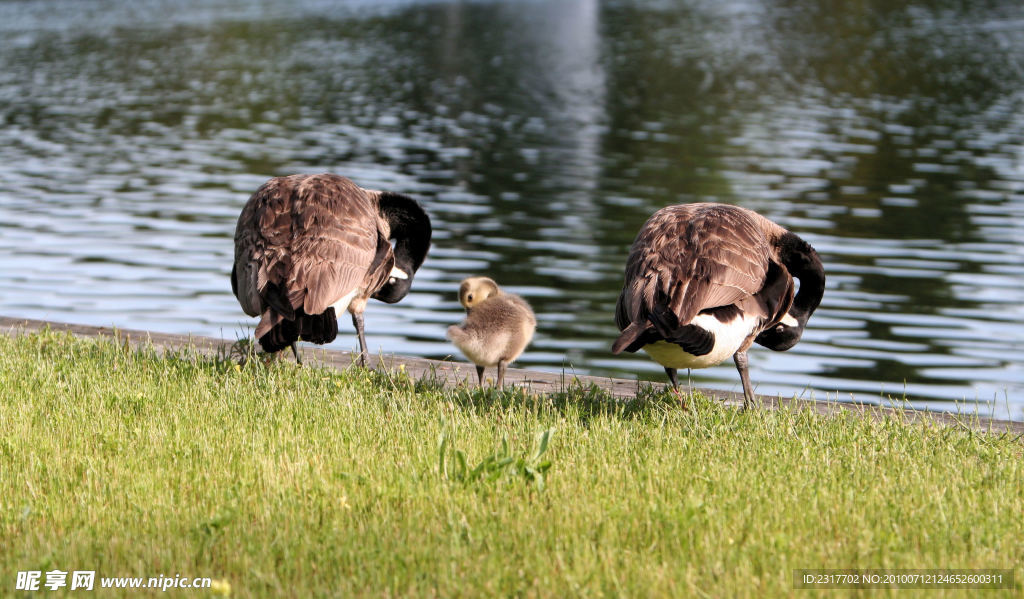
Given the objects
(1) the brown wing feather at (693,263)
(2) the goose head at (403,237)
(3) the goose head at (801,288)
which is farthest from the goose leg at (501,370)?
(3) the goose head at (801,288)

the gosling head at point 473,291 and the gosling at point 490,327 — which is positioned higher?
the gosling head at point 473,291

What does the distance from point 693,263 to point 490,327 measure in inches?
68.6

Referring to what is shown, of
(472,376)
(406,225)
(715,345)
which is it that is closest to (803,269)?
(715,345)

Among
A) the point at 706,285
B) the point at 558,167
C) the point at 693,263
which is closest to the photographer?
the point at 706,285

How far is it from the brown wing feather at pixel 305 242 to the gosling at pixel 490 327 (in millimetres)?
904

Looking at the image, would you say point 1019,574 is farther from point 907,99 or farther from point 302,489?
point 907,99

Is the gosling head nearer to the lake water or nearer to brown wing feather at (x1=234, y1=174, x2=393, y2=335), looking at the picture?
brown wing feather at (x1=234, y1=174, x2=393, y2=335)

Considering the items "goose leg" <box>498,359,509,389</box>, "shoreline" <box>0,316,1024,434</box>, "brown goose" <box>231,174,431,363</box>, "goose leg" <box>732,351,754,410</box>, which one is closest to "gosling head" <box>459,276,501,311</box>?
"goose leg" <box>498,359,509,389</box>

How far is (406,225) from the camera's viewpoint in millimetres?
10328

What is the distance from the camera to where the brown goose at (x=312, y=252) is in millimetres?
8281

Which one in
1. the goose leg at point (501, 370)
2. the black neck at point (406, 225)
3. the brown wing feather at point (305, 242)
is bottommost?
the goose leg at point (501, 370)

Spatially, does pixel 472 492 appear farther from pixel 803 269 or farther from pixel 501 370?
pixel 803 269

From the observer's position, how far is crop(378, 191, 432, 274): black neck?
404 inches

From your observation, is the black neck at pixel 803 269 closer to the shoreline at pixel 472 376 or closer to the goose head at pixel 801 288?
the goose head at pixel 801 288
